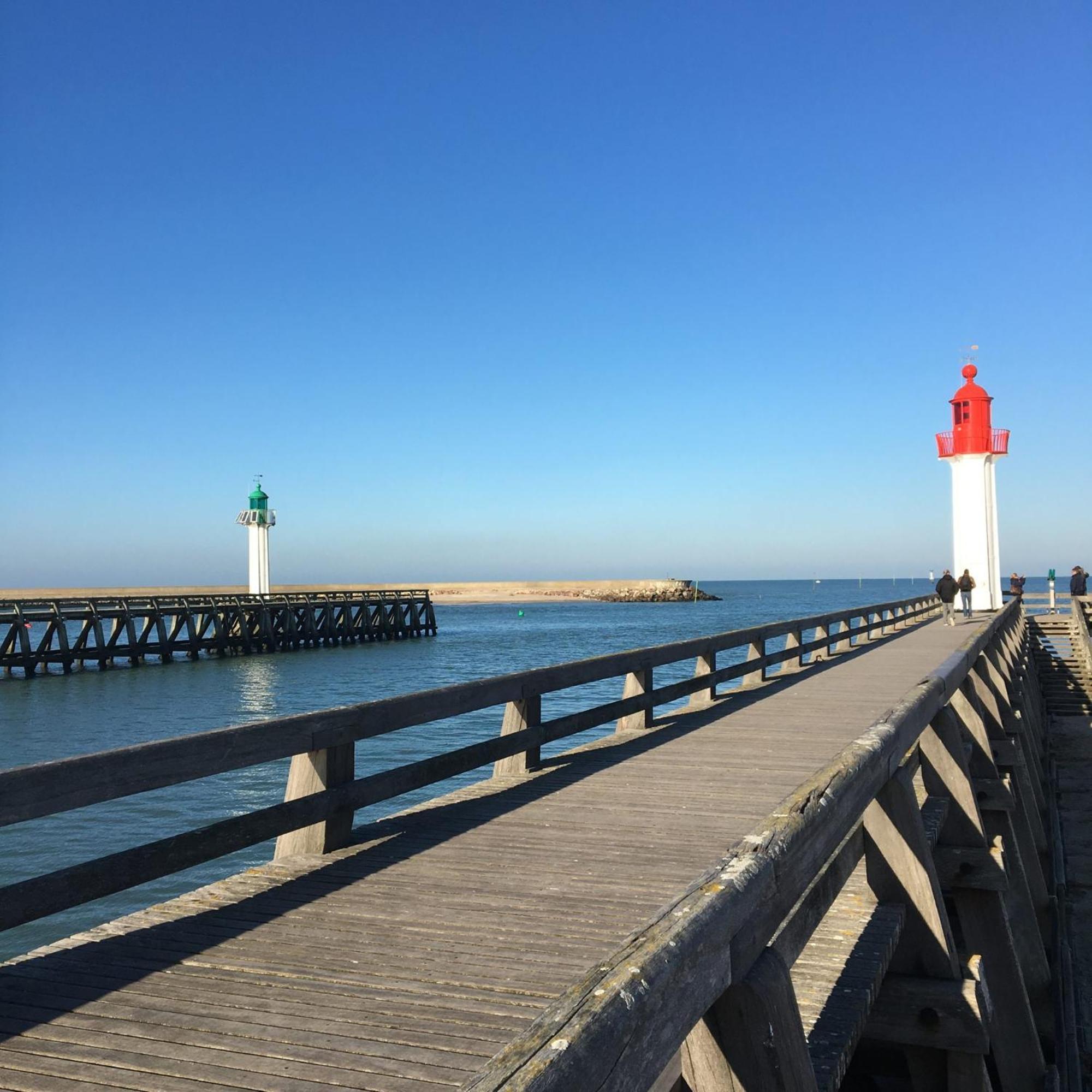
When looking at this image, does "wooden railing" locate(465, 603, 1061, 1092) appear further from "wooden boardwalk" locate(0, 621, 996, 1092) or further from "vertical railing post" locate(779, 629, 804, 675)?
"vertical railing post" locate(779, 629, 804, 675)

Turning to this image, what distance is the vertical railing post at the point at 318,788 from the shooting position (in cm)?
527

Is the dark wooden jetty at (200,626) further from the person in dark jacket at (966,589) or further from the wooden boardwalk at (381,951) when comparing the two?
the wooden boardwalk at (381,951)

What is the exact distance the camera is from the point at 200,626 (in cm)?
5675

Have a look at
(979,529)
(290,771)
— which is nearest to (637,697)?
(290,771)

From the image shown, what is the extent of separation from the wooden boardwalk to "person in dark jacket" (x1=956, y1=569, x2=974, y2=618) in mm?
23743

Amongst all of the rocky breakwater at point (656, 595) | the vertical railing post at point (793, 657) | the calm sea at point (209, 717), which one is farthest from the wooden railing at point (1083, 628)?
the rocky breakwater at point (656, 595)

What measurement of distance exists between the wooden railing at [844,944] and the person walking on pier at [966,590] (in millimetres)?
19878

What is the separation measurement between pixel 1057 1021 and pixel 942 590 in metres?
20.8

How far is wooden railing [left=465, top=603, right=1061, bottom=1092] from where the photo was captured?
5.05ft

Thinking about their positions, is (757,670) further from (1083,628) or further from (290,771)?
(1083,628)

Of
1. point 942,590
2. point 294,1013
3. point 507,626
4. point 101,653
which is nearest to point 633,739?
point 294,1013

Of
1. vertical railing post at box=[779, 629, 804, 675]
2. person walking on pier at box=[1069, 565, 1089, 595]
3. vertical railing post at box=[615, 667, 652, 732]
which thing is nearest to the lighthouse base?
person walking on pier at box=[1069, 565, 1089, 595]

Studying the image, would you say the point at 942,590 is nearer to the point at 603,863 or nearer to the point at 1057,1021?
the point at 1057,1021

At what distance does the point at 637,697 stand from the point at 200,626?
5115 centimetres
